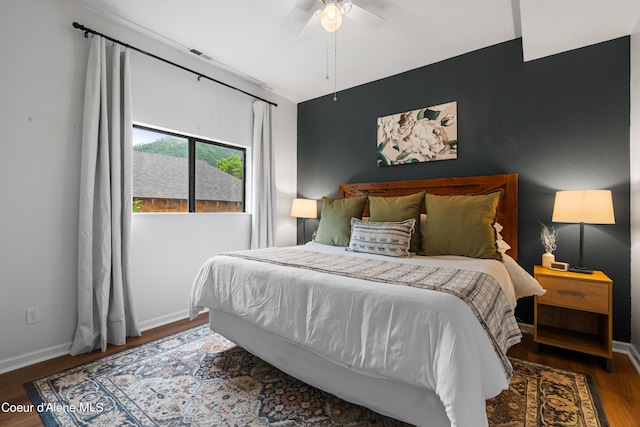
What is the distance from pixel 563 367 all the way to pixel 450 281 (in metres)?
1.36

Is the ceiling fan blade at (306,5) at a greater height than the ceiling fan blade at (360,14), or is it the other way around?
the ceiling fan blade at (306,5)

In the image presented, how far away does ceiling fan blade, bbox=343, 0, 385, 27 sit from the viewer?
2.04 meters

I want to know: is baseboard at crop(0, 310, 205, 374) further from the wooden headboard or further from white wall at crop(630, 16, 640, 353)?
white wall at crop(630, 16, 640, 353)

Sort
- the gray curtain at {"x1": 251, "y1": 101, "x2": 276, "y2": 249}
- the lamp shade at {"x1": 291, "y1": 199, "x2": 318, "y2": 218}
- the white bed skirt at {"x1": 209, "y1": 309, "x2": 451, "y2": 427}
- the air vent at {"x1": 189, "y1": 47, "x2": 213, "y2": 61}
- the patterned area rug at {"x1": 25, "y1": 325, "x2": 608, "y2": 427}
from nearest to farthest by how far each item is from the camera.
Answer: the white bed skirt at {"x1": 209, "y1": 309, "x2": 451, "y2": 427} → the patterned area rug at {"x1": 25, "y1": 325, "x2": 608, "y2": 427} → the air vent at {"x1": 189, "y1": 47, "x2": 213, "y2": 61} → the gray curtain at {"x1": 251, "y1": 101, "x2": 276, "y2": 249} → the lamp shade at {"x1": 291, "y1": 199, "x2": 318, "y2": 218}

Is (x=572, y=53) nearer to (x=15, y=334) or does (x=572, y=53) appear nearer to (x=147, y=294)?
(x=147, y=294)

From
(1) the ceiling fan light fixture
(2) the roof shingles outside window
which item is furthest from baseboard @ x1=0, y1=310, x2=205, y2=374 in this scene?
(1) the ceiling fan light fixture

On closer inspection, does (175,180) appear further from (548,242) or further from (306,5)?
(548,242)

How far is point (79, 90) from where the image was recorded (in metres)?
2.26

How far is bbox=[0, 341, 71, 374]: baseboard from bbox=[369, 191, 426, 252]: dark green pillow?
270 centimetres

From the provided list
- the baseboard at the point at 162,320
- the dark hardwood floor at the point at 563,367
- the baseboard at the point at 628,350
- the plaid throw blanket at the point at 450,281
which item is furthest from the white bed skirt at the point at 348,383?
the baseboard at the point at 628,350

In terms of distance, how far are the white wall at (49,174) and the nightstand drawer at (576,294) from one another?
3254 mm

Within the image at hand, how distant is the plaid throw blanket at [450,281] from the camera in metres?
1.32

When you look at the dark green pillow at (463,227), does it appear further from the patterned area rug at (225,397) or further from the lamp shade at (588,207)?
the patterned area rug at (225,397)

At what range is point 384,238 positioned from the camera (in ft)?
7.93
